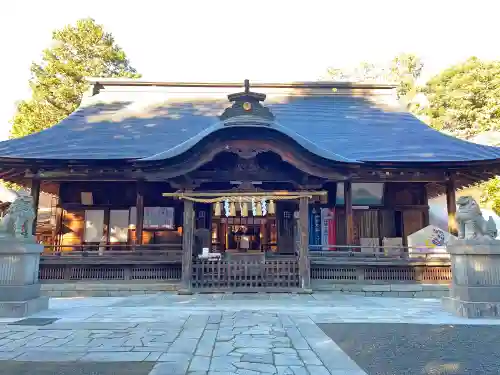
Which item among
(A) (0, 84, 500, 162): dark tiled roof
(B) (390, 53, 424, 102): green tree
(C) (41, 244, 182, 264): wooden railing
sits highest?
(B) (390, 53, 424, 102): green tree

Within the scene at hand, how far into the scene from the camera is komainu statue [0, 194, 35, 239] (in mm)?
7402

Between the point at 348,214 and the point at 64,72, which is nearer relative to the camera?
the point at 348,214

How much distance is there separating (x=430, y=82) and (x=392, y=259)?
96.0 feet

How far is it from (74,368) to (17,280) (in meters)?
4.28

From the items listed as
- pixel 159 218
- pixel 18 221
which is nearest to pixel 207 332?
pixel 18 221

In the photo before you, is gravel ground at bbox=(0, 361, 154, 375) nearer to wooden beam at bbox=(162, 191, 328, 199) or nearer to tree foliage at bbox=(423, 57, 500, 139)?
wooden beam at bbox=(162, 191, 328, 199)

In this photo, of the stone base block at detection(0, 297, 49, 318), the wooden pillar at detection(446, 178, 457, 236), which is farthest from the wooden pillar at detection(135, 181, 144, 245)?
the wooden pillar at detection(446, 178, 457, 236)

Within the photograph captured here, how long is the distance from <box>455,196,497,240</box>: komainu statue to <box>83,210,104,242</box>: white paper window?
12220 millimetres

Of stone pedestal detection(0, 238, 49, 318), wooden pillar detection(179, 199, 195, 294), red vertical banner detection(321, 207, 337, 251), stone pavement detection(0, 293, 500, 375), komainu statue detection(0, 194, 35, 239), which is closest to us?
stone pavement detection(0, 293, 500, 375)

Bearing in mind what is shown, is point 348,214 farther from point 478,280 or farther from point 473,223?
point 478,280

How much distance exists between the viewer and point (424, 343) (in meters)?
4.93

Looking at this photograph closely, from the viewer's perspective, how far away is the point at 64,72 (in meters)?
24.4

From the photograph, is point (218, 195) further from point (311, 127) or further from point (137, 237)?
point (311, 127)

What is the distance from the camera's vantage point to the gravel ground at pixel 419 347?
3.92m
